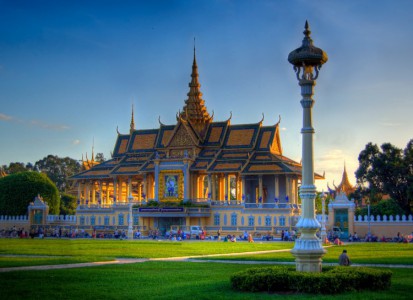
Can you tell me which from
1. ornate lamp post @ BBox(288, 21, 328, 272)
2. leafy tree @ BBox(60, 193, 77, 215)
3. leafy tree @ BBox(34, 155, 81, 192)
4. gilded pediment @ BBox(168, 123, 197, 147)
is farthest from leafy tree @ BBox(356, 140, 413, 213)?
leafy tree @ BBox(34, 155, 81, 192)

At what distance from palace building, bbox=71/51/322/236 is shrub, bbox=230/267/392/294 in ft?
168

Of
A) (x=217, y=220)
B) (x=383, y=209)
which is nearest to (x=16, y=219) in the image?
(x=217, y=220)

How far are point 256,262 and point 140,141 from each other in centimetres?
6400

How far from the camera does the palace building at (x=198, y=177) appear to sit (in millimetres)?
73375

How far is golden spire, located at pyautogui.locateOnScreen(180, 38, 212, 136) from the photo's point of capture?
88.8m

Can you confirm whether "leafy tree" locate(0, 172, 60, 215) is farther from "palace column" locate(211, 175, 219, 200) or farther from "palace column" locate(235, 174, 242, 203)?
"palace column" locate(235, 174, 242, 203)

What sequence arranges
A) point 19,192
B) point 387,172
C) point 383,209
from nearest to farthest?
point 387,172 → point 383,209 → point 19,192

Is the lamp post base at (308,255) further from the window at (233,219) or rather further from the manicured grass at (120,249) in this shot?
the window at (233,219)

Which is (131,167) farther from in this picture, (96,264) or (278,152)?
(96,264)

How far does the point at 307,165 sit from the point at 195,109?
230ft

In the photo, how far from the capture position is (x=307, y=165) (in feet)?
66.3

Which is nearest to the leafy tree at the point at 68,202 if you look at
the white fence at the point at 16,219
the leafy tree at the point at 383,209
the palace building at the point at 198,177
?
the palace building at the point at 198,177

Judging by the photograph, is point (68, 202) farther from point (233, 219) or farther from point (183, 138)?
point (233, 219)

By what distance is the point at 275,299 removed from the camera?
16875mm
